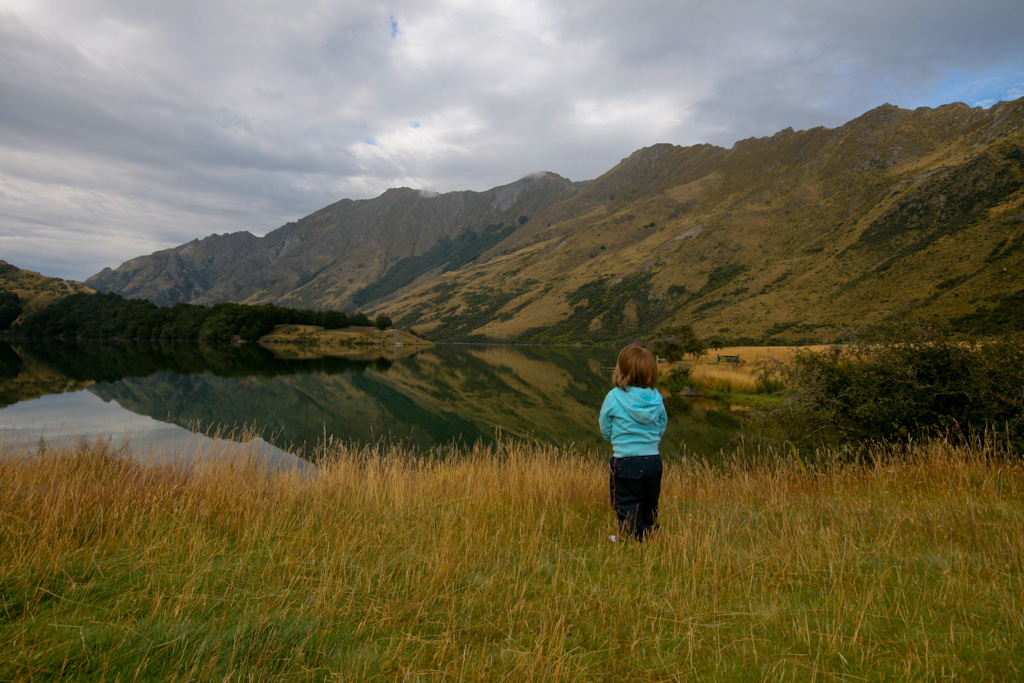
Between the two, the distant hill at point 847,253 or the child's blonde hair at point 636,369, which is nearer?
the child's blonde hair at point 636,369

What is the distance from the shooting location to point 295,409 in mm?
26266

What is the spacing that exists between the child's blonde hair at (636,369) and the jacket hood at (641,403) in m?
0.08

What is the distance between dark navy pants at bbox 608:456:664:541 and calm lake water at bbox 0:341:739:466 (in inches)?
289

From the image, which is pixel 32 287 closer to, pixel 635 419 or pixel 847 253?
pixel 635 419

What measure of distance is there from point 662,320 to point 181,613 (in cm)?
15216

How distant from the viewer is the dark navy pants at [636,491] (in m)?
5.06

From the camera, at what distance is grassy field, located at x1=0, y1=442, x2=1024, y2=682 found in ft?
9.15

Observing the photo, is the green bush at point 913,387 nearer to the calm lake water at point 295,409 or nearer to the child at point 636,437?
the calm lake water at point 295,409

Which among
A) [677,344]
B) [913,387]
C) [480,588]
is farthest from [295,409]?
[677,344]

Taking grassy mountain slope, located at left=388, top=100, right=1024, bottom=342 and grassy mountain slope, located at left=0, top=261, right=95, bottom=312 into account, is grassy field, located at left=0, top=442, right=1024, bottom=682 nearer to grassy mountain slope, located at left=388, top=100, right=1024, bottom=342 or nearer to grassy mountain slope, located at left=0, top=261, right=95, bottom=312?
grassy mountain slope, located at left=388, top=100, right=1024, bottom=342

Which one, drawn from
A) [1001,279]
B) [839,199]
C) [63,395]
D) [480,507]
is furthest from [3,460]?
[839,199]

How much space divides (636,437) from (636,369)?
714 mm

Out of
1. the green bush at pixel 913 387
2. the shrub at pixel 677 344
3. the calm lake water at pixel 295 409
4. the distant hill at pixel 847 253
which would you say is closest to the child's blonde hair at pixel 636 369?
the calm lake water at pixel 295 409

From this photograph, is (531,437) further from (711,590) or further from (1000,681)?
(1000,681)
